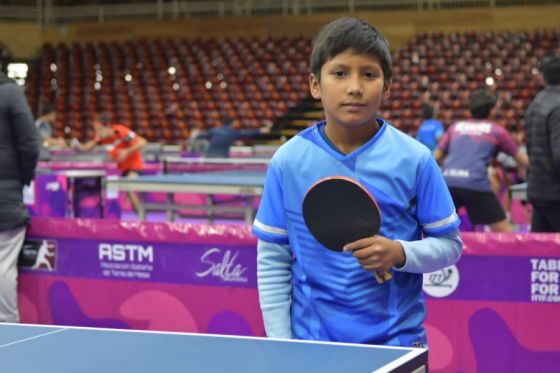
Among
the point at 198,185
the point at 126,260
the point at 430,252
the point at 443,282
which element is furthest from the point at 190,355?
the point at 198,185

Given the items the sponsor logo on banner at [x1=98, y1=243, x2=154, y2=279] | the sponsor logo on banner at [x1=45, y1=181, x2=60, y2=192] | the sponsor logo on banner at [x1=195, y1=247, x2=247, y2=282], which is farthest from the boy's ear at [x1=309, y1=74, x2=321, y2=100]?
the sponsor logo on banner at [x1=45, y1=181, x2=60, y2=192]

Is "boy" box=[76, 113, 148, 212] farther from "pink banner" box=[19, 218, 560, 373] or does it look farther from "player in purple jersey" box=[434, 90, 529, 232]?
"pink banner" box=[19, 218, 560, 373]

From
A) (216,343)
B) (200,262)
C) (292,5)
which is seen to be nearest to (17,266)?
(200,262)

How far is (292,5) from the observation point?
23.0 m

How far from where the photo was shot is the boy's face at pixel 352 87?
202 centimetres

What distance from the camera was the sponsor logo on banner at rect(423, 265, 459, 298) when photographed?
4.20 metres

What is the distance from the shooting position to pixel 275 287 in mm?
2172

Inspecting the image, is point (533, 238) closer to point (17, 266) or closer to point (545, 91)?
point (545, 91)

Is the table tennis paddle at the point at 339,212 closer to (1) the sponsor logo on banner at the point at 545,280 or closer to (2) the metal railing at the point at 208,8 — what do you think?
(1) the sponsor logo on banner at the point at 545,280

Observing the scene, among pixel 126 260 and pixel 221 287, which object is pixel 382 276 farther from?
pixel 126 260

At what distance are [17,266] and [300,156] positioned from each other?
10.1 feet

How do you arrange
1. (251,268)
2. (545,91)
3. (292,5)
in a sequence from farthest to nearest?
(292,5) → (545,91) → (251,268)

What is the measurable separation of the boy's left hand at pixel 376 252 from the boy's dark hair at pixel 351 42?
0.36 meters

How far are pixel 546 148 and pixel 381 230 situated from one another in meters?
2.87
